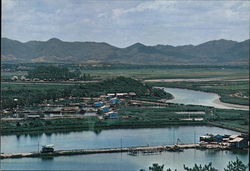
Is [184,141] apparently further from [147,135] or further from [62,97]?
[62,97]

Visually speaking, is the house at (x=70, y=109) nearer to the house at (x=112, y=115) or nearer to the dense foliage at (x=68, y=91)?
the dense foliage at (x=68, y=91)

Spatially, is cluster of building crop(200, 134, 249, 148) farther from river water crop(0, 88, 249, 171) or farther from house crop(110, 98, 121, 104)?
house crop(110, 98, 121, 104)

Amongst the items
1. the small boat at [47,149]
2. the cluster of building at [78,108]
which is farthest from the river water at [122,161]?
the cluster of building at [78,108]

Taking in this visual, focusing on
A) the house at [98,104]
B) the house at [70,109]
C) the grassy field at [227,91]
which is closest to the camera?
the house at [70,109]

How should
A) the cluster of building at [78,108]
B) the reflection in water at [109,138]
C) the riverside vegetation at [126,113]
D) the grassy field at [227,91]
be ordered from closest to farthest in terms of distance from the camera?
the reflection in water at [109,138] → the riverside vegetation at [126,113] → the cluster of building at [78,108] → the grassy field at [227,91]

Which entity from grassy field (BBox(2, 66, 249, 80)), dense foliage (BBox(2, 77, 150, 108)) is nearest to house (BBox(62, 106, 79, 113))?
dense foliage (BBox(2, 77, 150, 108))
